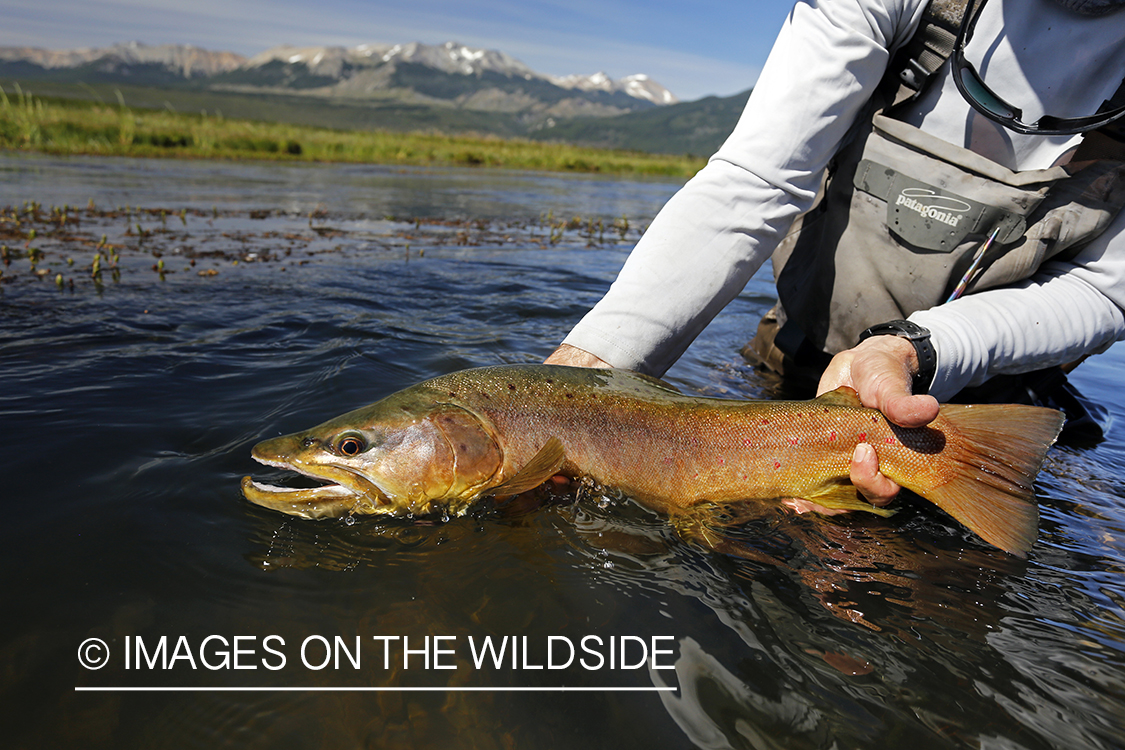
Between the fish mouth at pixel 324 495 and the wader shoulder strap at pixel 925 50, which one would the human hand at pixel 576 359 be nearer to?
the fish mouth at pixel 324 495

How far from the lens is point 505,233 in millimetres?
11188

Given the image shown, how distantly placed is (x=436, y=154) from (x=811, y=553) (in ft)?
109

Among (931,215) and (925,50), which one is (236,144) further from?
(931,215)

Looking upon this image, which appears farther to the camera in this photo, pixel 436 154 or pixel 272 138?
pixel 436 154

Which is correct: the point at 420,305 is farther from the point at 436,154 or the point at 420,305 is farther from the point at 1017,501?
the point at 436,154

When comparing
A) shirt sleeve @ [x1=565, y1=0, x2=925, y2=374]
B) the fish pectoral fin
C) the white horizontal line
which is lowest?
the white horizontal line

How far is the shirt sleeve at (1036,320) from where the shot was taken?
2629 mm

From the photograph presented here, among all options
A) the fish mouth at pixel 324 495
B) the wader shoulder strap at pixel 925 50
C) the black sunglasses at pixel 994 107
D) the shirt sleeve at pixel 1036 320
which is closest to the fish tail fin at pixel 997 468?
the shirt sleeve at pixel 1036 320

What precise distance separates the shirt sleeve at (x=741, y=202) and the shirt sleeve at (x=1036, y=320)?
2.71 feet

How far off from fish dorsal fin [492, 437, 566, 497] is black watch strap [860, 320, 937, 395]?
57.0 inches

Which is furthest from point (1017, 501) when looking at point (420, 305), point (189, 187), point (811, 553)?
point (189, 187)

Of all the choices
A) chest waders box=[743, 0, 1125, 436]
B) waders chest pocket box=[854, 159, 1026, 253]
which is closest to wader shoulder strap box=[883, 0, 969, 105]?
chest waders box=[743, 0, 1125, 436]

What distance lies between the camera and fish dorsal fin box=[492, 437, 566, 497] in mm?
2234

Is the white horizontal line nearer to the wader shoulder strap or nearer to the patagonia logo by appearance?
the patagonia logo
